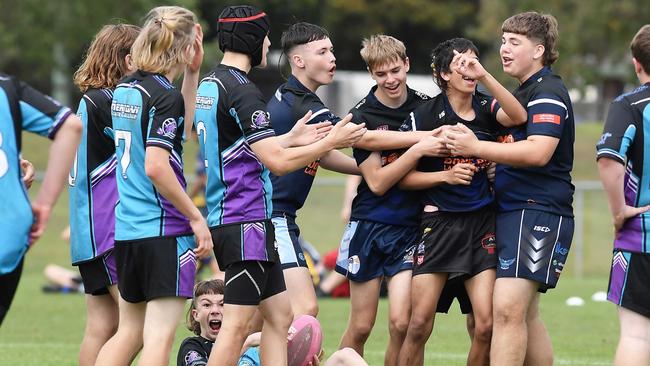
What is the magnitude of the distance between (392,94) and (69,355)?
409 centimetres

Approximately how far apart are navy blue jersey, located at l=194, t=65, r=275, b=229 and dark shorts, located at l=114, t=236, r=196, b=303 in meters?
→ 0.35

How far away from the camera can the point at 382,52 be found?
761cm

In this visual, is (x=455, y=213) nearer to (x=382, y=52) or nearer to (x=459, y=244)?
(x=459, y=244)

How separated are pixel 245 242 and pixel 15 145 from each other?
4.89 ft

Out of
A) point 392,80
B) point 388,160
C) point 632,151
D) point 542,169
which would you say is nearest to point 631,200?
point 632,151

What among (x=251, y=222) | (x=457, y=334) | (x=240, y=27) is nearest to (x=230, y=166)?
(x=251, y=222)

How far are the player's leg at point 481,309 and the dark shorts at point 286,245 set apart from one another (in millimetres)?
1184

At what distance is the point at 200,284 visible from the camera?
7.70m

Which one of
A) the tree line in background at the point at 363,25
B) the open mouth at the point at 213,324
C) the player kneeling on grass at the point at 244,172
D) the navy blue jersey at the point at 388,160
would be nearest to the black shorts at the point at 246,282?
the player kneeling on grass at the point at 244,172

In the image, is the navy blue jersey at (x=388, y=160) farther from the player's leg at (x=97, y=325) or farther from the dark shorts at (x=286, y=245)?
the player's leg at (x=97, y=325)

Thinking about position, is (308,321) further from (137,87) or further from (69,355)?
(69,355)

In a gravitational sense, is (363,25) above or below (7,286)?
below

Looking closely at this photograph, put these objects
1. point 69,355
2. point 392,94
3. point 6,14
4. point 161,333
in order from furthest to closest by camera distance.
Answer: point 6,14, point 69,355, point 392,94, point 161,333

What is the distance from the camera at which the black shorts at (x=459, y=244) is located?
7.24 metres
